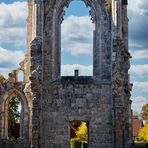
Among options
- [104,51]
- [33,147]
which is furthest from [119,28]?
[33,147]

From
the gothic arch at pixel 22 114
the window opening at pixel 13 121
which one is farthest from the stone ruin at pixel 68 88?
the window opening at pixel 13 121

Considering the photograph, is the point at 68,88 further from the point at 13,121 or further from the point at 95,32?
the point at 13,121

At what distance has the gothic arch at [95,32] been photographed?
28.9m

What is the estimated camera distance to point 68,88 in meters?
28.8

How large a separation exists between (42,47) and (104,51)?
3.23 m

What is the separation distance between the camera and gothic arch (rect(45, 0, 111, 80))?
28922 mm

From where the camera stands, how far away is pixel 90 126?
93.3ft

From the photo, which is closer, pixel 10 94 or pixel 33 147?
pixel 33 147

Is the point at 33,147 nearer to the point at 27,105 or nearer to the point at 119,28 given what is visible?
the point at 27,105

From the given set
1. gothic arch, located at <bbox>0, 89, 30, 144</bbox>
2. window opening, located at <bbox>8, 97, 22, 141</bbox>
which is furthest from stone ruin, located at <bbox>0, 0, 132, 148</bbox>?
window opening, located at <bbox>8, 97, 22, 141</bbox>

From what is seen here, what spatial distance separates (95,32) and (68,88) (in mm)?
3269

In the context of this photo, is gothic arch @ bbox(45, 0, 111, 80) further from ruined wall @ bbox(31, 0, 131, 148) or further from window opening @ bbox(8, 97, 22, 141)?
window opening @ bbox(8, 97, 22, 141)

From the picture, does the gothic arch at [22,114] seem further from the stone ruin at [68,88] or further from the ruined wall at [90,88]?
the ruined wall at [90,88]

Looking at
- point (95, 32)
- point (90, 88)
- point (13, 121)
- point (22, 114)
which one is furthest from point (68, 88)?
point (13, 121)
